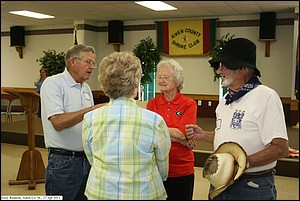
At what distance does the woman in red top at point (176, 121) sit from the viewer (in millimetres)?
1421

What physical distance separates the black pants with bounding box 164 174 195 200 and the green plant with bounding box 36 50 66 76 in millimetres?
932

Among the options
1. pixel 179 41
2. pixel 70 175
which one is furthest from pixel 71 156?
pixel 179 41

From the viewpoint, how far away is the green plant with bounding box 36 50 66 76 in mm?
1911

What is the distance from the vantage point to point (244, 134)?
1.04 meters

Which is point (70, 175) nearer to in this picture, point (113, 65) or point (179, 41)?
point (113, 65)

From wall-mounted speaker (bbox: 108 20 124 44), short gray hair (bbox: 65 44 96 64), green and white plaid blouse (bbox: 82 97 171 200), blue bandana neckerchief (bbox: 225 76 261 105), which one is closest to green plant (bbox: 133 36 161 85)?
wall-mounted speaker (bbox: 108 20 124 44)

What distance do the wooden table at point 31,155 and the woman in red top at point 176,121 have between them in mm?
982

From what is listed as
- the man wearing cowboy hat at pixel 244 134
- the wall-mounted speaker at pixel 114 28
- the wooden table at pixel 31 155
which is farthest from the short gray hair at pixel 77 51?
the wooden table at pixel 31 155

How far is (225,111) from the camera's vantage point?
3.66ft

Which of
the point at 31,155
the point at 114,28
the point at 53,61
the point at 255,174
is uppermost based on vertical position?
the point at 114,28

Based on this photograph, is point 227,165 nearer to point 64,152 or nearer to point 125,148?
point 125,148

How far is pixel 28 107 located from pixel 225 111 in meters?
1.72

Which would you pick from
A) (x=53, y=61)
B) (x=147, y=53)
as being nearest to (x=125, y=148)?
(x=53, y=61)

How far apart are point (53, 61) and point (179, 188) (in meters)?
1.01
